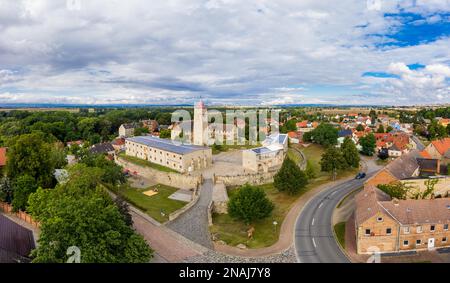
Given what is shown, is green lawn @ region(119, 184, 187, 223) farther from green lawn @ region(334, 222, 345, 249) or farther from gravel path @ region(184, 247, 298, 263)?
green lawn @ region(334, 222, 345, 249)

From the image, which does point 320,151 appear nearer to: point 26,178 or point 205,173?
point 205,173

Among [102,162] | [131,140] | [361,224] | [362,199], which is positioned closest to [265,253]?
[361,224]

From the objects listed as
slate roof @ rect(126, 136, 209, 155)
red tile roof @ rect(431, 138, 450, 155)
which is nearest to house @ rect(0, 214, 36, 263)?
slate roof @ rect(126, 136, 209, 155)

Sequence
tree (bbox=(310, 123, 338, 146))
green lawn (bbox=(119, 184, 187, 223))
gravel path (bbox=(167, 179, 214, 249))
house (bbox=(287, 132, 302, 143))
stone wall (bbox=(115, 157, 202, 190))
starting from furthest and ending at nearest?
1. house (bbox=(287, 132, 302, 143))
2. tree (bbox=(310, 123, 338, 146))
3. stone wall (bbox=(115, 157, 202, 190))
4. green lawn (bbox=(119, 184, 187, 223))
5. gravel path (bbox=(167, 179, 214, 249))

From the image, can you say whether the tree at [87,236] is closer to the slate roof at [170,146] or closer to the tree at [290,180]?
the tree at [290,180]

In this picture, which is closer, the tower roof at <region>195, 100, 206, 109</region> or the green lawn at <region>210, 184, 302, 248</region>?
the green lawn at <region>210, 184, 302, 248</region>

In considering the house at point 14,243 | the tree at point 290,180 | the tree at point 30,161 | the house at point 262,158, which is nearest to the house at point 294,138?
the house at point 262,158

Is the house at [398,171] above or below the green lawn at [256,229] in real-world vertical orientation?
above
